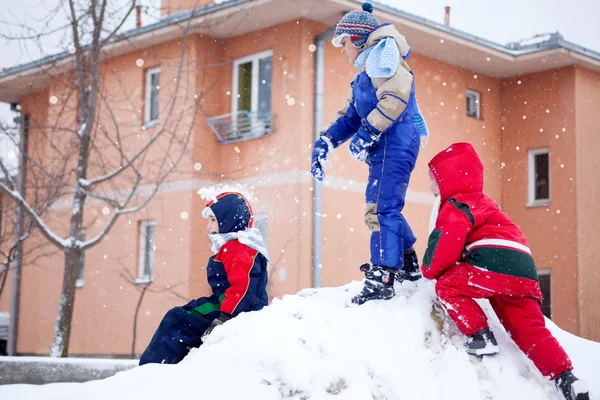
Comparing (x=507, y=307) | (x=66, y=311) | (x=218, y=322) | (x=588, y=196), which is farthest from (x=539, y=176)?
(x=218, y=322)

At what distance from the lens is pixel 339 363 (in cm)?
342

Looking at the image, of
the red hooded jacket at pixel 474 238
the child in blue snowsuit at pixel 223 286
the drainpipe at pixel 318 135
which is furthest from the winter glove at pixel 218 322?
the drainpipe at pixel 318 135

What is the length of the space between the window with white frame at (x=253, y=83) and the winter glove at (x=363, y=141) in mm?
9914

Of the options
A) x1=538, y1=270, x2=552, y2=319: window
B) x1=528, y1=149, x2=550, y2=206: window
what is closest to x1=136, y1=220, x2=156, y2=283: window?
x1=538, y1=270, x2=552, y2=319: window

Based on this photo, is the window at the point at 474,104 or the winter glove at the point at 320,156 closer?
the winter glove at the point at 320,156

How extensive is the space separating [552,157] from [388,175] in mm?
13894

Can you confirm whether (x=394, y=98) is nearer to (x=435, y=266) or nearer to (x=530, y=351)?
(x=435, y=266)

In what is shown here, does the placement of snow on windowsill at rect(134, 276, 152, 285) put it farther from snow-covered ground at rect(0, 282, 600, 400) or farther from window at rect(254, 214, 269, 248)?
snow-covered ground at rect(0, 282, 600, 400)

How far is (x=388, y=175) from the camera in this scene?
4.42 meters

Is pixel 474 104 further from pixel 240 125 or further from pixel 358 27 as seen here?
pixel 358 27

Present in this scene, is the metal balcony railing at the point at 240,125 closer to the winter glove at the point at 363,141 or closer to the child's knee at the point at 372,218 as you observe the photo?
the winter glove at the point at 363,141

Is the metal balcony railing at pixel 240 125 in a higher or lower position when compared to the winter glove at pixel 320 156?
higher

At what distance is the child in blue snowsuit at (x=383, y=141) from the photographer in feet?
14.2

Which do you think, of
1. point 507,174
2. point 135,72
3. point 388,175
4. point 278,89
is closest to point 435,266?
point 388,175
